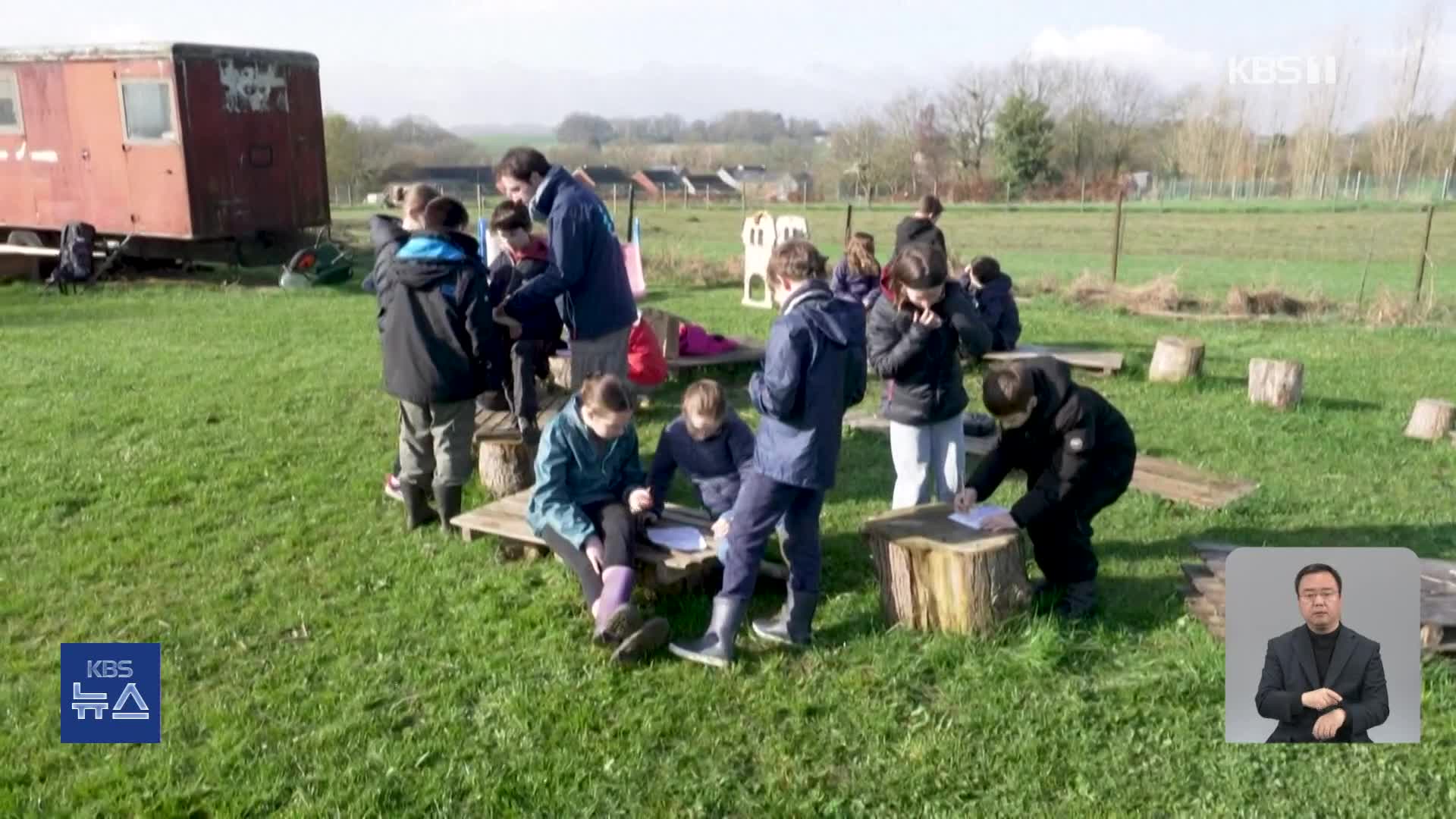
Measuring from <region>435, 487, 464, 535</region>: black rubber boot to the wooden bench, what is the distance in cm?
10

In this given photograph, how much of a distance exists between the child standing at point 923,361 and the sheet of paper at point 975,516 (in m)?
0.61

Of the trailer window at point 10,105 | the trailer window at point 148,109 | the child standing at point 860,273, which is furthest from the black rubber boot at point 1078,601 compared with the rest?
the trailer window at point 10,105

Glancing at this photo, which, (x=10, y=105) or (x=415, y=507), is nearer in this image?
(x=415, y=507)

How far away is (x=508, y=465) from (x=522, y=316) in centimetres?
86

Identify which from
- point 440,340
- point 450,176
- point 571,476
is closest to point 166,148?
point 440,340

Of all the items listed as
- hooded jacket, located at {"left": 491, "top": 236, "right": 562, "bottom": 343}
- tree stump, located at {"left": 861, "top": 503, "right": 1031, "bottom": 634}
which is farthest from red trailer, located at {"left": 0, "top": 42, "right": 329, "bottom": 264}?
tree stump, located at {"left": 861, "top": 503, "right": 1031, "bottom": 634}

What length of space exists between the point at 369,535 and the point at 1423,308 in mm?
12669

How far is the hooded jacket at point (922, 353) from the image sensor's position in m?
5.02

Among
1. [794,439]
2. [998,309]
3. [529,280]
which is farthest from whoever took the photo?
[998,309]

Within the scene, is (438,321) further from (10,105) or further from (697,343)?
(10,105)

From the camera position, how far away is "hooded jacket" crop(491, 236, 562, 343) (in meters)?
6.82

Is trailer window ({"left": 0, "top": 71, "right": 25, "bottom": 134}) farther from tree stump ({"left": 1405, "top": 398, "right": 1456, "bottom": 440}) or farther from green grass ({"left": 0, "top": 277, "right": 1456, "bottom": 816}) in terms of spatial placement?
tree stump ({"left": 1405, "top": 398, "right": 1456, "bottom": 440})

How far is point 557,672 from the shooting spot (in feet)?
14.1

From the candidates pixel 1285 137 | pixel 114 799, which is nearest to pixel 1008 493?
pixel 114 799
